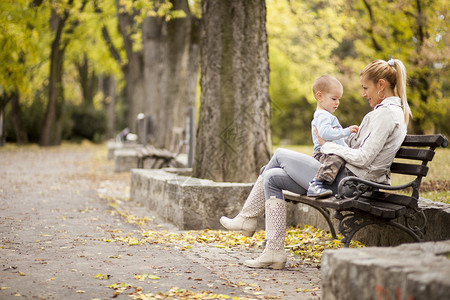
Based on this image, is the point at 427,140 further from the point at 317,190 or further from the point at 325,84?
Answer: the point at 325,84

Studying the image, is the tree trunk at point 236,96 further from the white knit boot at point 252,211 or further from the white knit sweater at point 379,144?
the white knit sweater at point 379,144

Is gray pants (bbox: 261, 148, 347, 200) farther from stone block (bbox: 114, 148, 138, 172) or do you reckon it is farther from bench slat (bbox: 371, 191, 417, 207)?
stone block (bbox: 114, 148, 138, 172)

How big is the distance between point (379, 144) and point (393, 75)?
64 centimetres

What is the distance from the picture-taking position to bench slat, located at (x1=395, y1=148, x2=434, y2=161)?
14.1 feet

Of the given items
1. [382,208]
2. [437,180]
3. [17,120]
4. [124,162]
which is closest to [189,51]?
[124,162]

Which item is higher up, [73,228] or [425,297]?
[425,297]

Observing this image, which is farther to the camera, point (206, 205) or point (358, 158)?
point (206, 205)

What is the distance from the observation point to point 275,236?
4918mm

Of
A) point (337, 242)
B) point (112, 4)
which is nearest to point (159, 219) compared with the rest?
point (337, 242)

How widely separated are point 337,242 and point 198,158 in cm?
289

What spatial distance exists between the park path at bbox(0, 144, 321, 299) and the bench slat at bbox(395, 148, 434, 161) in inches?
47.8

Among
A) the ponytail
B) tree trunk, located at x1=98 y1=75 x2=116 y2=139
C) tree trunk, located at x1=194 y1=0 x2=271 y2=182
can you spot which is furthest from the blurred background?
the ponytail

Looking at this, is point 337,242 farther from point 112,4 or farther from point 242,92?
point 112,4

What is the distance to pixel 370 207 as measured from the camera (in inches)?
172
